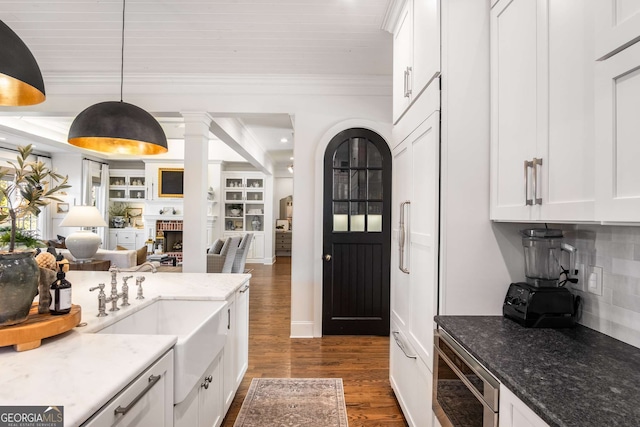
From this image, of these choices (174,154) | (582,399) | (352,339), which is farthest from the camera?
(174,154)

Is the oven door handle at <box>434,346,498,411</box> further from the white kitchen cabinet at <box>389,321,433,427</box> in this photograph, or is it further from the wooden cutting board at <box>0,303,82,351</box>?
the wooden cutting board at <box>0,303,82,351</box>

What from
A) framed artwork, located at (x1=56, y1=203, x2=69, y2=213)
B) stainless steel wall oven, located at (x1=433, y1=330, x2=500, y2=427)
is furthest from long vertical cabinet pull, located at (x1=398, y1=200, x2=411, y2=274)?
framed artwork, located at (x1=56, y1=203, x2=69, y2=213)

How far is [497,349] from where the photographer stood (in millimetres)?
1229

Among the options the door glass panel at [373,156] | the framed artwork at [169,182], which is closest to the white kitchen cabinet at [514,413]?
the door glass panel at [373,156]

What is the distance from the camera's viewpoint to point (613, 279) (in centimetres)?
133

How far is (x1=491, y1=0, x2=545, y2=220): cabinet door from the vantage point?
50.2 inches

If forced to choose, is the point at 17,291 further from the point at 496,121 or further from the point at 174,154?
the point at 174,154

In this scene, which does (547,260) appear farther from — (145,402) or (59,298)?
(59,298)

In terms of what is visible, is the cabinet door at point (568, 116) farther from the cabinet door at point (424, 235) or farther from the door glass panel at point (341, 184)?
the door glass panel at point (341, 184)

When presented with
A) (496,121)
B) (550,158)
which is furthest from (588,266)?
(496,121)

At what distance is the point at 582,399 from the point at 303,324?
2.91 meters

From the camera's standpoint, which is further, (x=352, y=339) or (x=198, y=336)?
(x=352, y=339)

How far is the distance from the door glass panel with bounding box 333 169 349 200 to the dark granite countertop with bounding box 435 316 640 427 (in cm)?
220

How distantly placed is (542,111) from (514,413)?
1032 mm
